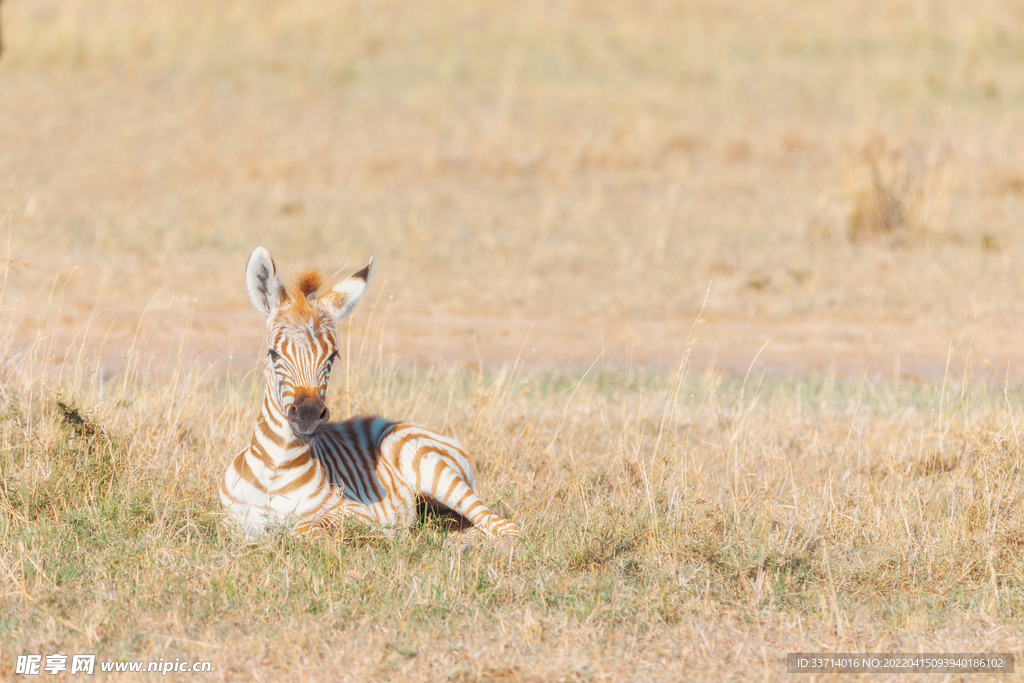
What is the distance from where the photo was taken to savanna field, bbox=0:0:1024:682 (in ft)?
17.0

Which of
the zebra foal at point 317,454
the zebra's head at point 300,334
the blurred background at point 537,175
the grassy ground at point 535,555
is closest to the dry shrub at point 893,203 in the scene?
the blurred background at point 537,175

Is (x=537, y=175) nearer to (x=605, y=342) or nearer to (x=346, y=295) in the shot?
(x=605, y=342)

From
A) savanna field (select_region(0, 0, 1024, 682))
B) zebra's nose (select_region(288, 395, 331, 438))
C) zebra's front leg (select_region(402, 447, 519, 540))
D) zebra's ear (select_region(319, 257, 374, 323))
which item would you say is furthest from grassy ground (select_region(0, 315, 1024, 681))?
zebra's ear (select_region(319, 257, 374, 323))

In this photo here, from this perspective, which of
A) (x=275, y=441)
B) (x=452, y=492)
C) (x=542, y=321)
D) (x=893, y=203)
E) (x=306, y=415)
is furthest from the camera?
(x=893, y=203)

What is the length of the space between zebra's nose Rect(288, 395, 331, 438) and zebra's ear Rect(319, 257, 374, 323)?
610 millimetres

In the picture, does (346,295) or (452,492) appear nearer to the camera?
(346,295)

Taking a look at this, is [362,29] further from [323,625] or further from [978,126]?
[323,625]

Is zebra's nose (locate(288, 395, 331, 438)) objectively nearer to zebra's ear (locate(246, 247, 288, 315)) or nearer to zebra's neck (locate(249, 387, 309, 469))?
zebra's neck (locate(249, 387, 309, 469))

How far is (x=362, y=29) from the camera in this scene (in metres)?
27.4

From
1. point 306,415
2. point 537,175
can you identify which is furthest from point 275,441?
point 537,175

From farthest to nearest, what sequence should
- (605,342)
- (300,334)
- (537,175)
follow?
(537,175)
(605,342)
(300,334)

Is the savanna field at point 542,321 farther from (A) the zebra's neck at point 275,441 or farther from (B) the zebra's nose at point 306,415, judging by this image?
(B) the zebra's nose at point 306,415

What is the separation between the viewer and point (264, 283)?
549 centimetres

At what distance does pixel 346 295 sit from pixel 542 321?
274 inches
